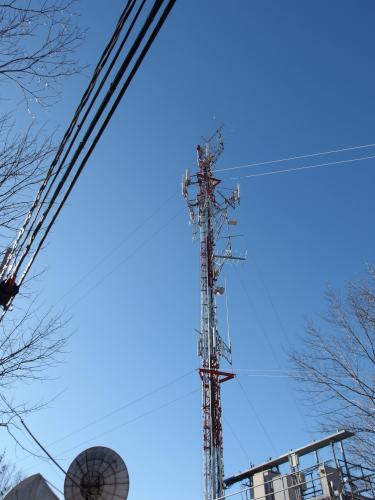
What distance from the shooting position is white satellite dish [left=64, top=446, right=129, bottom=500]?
8.41 meters

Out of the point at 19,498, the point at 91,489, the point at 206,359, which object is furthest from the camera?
the point at 206,359

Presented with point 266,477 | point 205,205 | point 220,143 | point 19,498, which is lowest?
point 19,498

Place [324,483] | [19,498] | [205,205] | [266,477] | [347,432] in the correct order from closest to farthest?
[19,498] → [324,483] → [347,432] → [266,477] → [205,205]

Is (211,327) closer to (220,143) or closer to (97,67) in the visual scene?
(220,143)

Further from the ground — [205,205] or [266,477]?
[205,205]

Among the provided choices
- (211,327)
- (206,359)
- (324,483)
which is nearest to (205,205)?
(211,327)

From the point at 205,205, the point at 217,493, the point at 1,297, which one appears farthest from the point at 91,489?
the point at 205,205

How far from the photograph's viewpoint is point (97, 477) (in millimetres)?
8633

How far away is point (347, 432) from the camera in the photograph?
12.5 meters

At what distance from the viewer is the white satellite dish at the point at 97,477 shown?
841 centimetres

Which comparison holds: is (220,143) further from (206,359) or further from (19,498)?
(19,498)

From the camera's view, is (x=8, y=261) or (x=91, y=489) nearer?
(x=8, y=261)

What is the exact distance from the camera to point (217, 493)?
16.5 metres

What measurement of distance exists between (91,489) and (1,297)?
16.2ft
